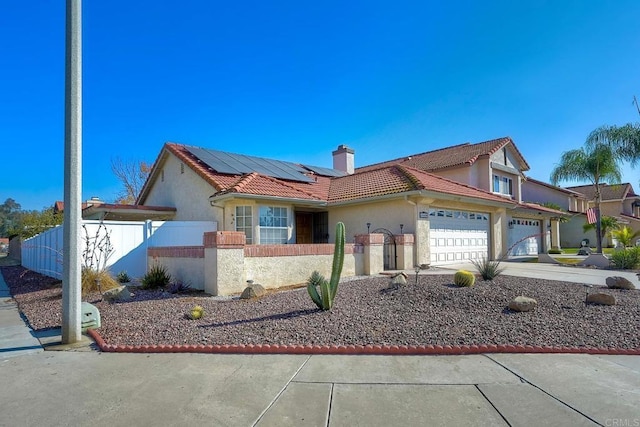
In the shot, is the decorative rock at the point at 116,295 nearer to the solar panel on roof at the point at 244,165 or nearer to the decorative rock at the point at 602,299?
the solar panel on roof at the point at 244,165

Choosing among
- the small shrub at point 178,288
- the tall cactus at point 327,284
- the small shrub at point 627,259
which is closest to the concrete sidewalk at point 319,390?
the tall cactus at point 327,284

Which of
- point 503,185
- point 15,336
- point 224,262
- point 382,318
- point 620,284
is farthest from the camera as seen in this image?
point 503,185

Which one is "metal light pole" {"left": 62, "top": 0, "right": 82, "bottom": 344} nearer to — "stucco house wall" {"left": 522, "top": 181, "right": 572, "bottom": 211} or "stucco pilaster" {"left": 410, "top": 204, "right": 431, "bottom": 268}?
"stucco pilaster" {"left": 410, "top": 204, "right": 431, "bottom": 268}

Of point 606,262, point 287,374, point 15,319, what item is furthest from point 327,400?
point 606,262

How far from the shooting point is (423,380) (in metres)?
4.23

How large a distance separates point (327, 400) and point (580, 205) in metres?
47.2

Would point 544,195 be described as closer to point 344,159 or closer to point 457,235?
point 344,159

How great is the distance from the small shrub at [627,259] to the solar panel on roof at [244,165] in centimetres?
1360

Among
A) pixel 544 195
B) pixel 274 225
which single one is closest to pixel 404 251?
pixel 274 225

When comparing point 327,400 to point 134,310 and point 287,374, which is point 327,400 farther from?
point 134,310

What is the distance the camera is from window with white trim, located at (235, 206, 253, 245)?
14.8 meters

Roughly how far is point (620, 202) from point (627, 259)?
118 ft

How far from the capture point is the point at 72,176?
19.5 ft

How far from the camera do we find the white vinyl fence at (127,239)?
12.5m
